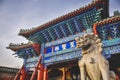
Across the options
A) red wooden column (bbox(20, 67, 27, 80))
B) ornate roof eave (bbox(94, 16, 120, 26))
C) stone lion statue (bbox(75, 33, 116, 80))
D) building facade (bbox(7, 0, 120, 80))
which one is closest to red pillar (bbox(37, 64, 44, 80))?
building facade (bbox(7, 0, 120, 80))

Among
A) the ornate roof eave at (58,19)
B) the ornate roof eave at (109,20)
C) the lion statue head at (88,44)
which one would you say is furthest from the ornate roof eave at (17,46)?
the lion statue head at (88,44)

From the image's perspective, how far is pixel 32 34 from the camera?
12352 millimetres

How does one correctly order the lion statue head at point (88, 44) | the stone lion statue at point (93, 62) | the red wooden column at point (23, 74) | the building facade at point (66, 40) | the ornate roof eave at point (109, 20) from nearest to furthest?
the stone lion statue at point (93, 62) → the lion statue head at point (88, 44) → the ornate roof eave at point (109, 20) → the building facade at point (66, 40) → the red wooden column at point (23, 74)

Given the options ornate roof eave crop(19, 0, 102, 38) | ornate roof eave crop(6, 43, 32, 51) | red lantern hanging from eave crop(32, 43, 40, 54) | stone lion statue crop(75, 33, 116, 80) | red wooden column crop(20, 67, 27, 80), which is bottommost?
stone lion statue crop(75, 33, 116, 80)

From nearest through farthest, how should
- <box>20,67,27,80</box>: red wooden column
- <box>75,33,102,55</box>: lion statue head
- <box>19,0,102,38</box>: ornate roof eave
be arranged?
<box>75,33,102,55</box>: lion statue head, <box>19,0,102,38</box>: ornate roof eave, <box>20,67,27,80</box>: red wooden column

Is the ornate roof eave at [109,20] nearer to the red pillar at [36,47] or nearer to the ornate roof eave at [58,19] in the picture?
the ornate roof eave at [58,19]

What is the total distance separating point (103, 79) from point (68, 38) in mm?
7121

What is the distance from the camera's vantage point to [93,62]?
4059 millimetres

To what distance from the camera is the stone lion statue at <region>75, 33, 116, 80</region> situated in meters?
3.93

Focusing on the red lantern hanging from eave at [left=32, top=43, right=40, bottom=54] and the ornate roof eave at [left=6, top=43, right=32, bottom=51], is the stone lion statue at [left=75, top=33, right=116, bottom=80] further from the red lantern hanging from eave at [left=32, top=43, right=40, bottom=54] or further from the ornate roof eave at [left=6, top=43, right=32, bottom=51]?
the ornate roof eave at [left=6, top=43, right=32, bottom=51]

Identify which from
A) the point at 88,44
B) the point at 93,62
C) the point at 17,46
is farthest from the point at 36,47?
the point at 93,62

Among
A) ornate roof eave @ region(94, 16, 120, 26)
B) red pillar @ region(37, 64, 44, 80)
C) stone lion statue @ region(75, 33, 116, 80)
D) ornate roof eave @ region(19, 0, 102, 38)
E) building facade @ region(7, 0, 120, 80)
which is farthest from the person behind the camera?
red pillar @ region(37, 64, 44, 80)

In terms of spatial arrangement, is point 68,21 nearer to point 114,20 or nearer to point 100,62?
point 114,20

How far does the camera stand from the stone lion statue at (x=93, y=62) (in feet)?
12.9
